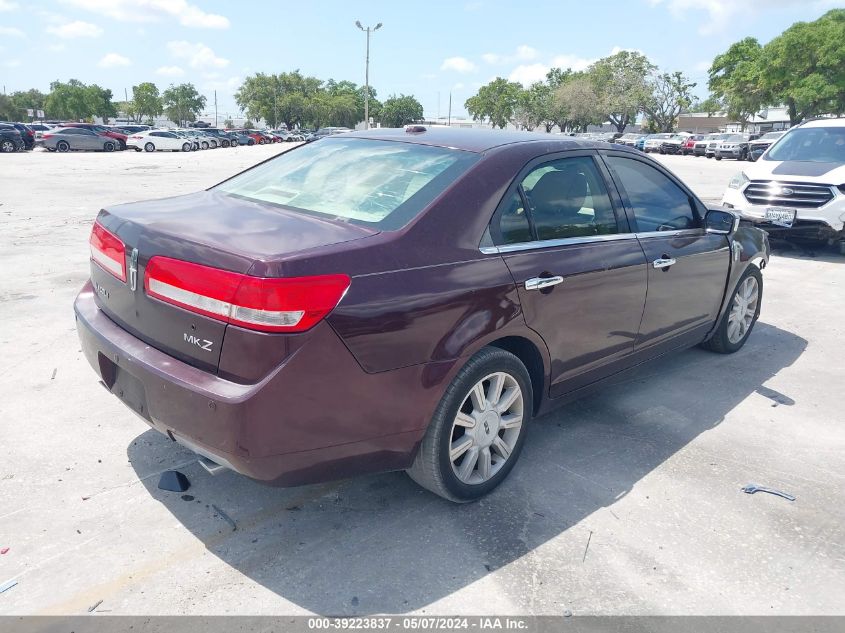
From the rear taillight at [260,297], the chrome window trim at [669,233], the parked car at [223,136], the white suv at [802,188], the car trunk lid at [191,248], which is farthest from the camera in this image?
the parked car at [223,136]

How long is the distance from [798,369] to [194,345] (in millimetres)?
4715

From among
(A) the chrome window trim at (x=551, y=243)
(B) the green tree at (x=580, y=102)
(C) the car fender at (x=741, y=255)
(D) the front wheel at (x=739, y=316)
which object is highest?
(B) the green tree at (x=580, y=102)

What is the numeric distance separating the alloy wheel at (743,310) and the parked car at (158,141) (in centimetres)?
4227

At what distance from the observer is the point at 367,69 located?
193ft

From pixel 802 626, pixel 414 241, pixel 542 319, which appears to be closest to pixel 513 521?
A: pixel 542 319

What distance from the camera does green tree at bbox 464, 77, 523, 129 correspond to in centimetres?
11044

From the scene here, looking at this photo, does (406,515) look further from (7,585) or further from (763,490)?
(763,490)

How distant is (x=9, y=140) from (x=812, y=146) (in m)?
37.8

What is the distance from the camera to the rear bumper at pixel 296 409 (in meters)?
2.39

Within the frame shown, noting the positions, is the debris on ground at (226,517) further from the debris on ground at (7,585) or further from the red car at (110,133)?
the red car at (110,133)

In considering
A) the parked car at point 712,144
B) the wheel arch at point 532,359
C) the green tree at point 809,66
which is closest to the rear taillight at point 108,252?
the wheel arch at point 532,359

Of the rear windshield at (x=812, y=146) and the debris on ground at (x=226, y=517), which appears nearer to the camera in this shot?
the debris on ground at (x=226, y=517)

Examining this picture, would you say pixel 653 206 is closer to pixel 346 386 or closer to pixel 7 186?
pixel 346 386

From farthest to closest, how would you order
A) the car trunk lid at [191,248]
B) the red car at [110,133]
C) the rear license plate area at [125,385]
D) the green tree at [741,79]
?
the green tree at [741,79]
the red car at [110,133]
the rear license plate area at [125,385]
the car trunk lid at [191,248]
